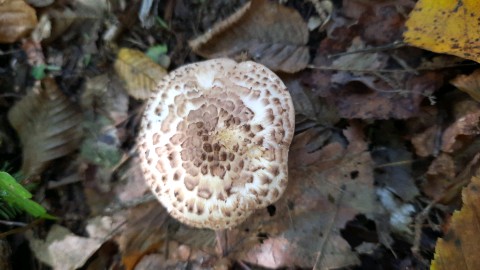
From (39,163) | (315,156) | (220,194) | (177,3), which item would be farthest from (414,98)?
(39,163)

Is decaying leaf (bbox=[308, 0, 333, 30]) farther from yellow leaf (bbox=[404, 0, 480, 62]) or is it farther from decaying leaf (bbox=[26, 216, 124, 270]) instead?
decaying leaf (bbox=[26, 216, 124, 270])

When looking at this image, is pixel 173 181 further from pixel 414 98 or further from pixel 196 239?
pixel 414 98

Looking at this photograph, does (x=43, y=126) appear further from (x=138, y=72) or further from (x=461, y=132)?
(x=461, y=132)

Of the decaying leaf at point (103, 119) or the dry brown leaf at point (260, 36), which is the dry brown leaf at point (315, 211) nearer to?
the dry brown leaf at point (260, 36)

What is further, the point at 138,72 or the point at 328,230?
the point at 138,72

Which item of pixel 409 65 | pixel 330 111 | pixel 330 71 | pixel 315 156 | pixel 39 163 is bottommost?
pixel 39 163

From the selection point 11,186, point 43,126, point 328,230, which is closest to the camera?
point 11,186

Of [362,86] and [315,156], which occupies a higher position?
[362,86]

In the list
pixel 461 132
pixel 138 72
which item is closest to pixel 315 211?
pixel 461 132

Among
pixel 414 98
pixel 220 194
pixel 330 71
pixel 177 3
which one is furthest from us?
pixel 177 3
